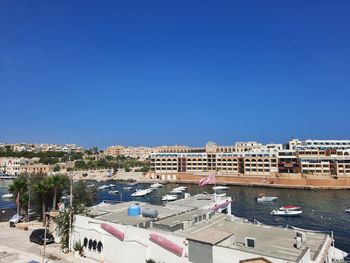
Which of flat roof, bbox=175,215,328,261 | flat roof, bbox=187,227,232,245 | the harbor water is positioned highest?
flat roof, bbox=187,227,232,245

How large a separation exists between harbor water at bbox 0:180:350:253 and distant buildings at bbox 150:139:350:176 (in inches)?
525

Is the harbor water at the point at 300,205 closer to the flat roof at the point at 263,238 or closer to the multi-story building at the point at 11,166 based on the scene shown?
the flat roof at the point at 263,238

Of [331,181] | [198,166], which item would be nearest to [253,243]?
[331,181]

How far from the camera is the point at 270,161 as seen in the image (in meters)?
108

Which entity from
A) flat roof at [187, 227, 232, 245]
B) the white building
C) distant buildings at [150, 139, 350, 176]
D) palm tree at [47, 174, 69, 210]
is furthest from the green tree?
distant buildings at [150, 139, 350, 176]

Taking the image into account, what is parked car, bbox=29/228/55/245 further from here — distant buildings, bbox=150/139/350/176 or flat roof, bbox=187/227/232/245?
distant buildings, bbox=150/139/350/176

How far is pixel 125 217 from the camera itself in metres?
26.6

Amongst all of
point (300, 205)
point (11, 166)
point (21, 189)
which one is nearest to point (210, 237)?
point (21, 189)

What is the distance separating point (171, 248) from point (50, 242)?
618 inches

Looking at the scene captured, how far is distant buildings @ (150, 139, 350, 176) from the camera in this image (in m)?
99.2

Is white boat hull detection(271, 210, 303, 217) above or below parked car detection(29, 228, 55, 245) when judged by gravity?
below

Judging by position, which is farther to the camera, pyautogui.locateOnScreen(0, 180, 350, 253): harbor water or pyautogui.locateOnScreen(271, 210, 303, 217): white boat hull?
pyautogui.locateOnScreen(271, 210, 303, 217): white boat hull

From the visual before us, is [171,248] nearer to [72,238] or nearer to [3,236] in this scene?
[72,238]

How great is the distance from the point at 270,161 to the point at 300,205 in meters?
41.3
